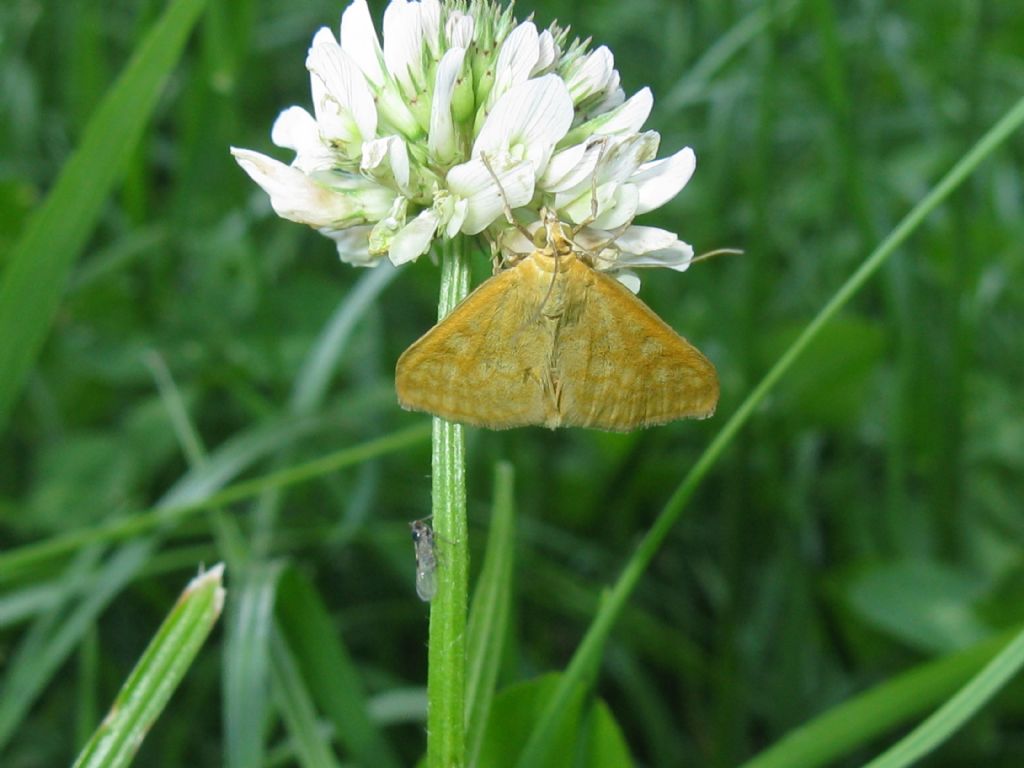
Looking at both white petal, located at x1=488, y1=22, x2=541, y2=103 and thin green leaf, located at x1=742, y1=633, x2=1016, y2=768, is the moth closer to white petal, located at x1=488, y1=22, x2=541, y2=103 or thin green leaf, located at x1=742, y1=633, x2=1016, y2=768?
white petal, located at x1=488, y1=22, x2=541, y2=103

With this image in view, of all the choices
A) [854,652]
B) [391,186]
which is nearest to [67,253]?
[391,186]

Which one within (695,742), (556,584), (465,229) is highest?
(465,229)

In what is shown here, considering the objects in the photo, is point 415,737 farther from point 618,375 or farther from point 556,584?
point 618,375

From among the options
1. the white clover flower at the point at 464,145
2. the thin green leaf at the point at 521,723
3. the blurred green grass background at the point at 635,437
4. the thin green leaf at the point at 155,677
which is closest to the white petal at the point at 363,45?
the white clover flower at the point at 464,145

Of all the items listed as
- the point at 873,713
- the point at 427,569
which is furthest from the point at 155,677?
the point at 873,713

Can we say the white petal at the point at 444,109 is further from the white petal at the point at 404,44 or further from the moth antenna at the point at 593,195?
the moth antenna at the point at 593,195

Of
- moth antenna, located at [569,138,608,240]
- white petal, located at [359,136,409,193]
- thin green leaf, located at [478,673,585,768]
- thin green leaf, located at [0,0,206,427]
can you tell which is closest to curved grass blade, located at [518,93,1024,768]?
thin green leaf, located at [478,673,585,768]
